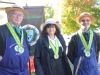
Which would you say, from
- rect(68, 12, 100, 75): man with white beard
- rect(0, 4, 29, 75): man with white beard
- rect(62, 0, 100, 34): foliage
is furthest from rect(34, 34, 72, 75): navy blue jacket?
rect(62, 0, 100, 34): foliage

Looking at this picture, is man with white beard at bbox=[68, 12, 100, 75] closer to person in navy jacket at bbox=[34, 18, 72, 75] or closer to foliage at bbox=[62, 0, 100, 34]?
person in navy jacket at bbox=[34, 18, 72, 75]

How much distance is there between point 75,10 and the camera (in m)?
15.9

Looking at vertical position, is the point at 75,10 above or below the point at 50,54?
above

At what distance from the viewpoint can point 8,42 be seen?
133 inches

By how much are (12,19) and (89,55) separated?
1538 mm

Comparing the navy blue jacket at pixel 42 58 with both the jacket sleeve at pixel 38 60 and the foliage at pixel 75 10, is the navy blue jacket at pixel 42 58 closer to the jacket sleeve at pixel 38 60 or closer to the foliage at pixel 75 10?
the jacket sleeve at pixel 38 60

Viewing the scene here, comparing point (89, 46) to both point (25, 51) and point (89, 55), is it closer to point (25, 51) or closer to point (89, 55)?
point (89, 55)

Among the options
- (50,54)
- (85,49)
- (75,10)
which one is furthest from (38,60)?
(75,10)

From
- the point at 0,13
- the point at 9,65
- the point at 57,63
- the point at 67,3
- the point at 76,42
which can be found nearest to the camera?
the point at 9,65

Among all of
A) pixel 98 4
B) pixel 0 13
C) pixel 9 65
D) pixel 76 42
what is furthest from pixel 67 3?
pixel 9 65

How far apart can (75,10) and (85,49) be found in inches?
477

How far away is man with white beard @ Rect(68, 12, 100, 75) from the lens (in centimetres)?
402

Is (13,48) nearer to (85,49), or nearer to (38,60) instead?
(38,60)

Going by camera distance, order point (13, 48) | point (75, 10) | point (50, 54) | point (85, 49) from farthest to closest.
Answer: point (75, 10) < point (85, 49) < point (50, 54) < point (13, 48)
